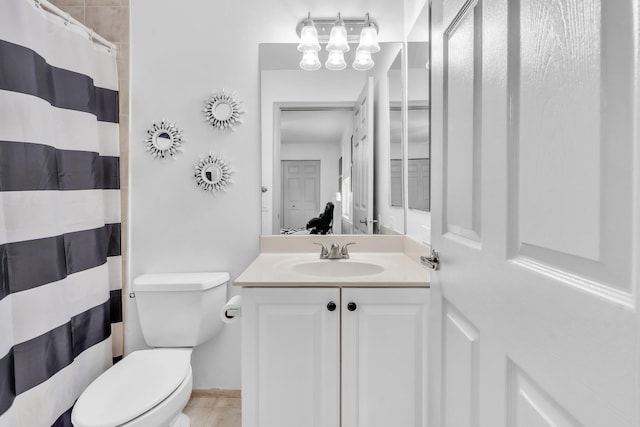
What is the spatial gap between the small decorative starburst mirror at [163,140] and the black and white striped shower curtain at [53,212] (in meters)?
0.17

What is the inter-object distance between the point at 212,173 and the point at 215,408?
4.21 feet

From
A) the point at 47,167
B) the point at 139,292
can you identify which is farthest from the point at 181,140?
the point at 139,292

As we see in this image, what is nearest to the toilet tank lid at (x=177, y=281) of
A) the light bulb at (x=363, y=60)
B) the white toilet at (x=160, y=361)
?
the white toilet at (x=160, y=361)

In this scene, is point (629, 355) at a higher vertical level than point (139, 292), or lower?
higher

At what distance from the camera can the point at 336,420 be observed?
1253mm

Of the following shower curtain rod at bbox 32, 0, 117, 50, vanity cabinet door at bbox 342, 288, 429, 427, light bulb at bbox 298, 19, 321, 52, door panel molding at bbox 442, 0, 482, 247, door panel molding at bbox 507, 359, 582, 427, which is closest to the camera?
door panel molding at bbox 507, 359, 582, 427

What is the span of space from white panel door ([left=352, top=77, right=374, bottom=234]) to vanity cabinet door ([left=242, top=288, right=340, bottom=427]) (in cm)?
75

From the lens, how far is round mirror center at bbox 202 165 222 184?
6.09ft

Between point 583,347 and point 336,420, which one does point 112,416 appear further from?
point 583,347

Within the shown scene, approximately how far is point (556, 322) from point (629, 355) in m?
0.12

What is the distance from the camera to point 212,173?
1862 millimetres

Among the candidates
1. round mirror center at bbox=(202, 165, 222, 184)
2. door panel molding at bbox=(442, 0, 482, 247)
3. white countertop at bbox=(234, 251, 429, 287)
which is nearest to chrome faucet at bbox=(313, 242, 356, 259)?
white countertop at bbox=(234, 251, 429, 287)

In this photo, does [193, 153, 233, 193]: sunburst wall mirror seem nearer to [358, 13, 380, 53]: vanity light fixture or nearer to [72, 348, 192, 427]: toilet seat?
[72, 348, 192, 427]: toilet seat

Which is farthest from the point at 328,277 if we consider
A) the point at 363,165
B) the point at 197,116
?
the point at 197,116
